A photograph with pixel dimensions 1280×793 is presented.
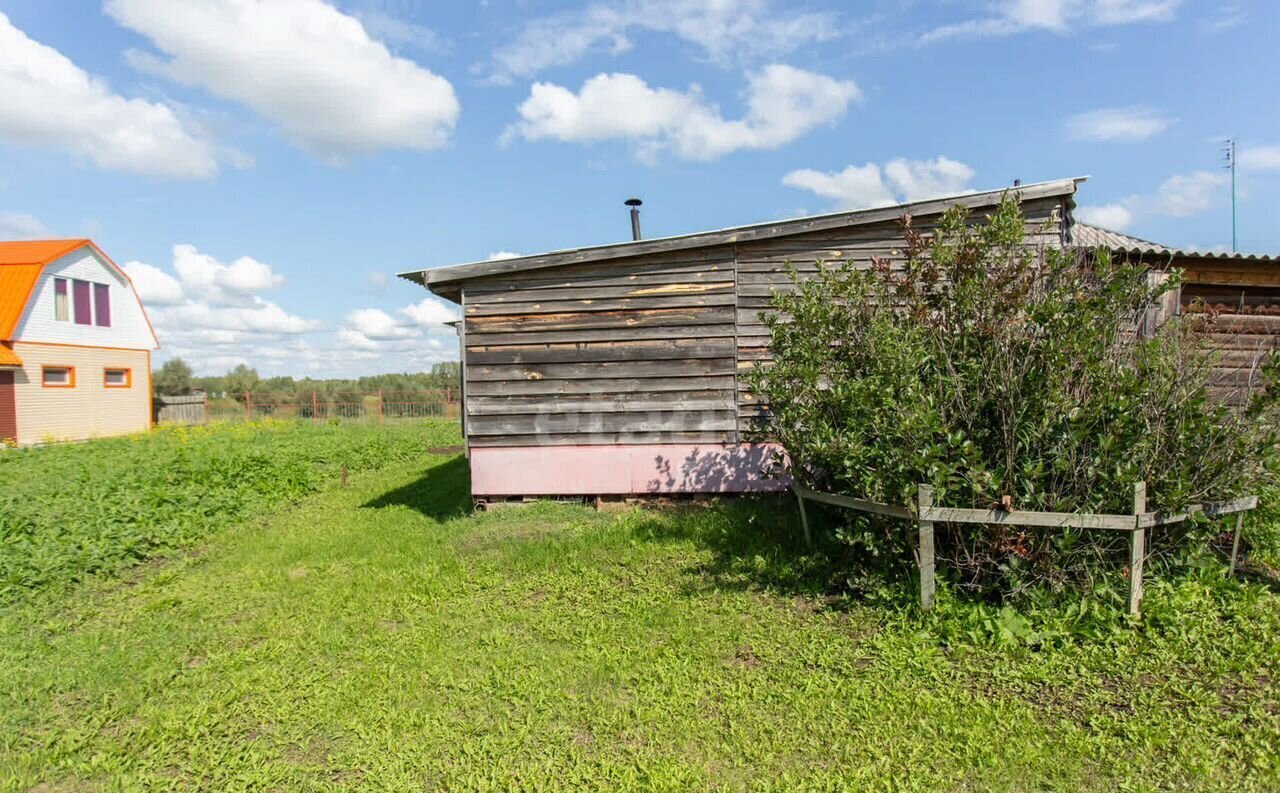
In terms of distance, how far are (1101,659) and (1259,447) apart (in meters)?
1.78

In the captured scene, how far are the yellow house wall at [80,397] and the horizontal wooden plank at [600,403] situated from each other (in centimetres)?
2022

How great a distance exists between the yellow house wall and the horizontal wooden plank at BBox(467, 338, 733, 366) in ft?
66.4

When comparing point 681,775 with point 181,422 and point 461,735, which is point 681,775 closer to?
point 461,735

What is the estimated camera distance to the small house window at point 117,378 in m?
23.5

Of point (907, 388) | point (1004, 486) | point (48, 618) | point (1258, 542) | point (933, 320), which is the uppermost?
point (933, 320)

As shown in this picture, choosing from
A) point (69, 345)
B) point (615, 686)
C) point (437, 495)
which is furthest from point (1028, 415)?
point (69, 345)

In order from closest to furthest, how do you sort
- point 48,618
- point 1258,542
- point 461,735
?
1. point 461,735
2. point 1258,542
3. point 48,618

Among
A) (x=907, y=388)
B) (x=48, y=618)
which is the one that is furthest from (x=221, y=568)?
(x=907, y=388)

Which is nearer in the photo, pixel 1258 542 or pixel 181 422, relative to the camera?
pixel 1258 542

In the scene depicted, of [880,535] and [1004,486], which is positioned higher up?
[1004,486]

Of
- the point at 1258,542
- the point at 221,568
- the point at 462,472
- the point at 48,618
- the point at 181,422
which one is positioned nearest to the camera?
the point at 1258,542

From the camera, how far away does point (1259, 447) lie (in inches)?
171

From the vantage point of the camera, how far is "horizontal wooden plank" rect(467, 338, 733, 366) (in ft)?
26.8

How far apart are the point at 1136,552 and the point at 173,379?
4479cm
